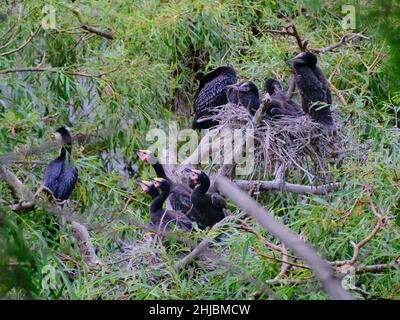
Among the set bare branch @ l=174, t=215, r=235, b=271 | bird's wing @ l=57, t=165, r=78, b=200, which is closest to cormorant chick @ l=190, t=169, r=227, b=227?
bird's wing @ l=57, t=165, r=78, b=200

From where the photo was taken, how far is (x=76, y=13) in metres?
6.34

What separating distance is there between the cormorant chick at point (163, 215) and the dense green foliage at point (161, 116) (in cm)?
15

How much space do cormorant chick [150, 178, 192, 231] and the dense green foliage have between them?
0.49ft

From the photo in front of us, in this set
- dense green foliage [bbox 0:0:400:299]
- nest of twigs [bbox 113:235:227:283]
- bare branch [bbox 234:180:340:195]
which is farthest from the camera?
bare branch [bbox 234:180:340:195]

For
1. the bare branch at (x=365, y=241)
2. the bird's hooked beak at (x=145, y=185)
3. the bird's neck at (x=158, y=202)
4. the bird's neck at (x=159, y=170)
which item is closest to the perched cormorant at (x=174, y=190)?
the bird's neck at (x=159, y=170)

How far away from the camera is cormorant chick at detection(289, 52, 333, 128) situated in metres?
5.30

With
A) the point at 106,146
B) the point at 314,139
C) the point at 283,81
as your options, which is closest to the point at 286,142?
the point at 314,139

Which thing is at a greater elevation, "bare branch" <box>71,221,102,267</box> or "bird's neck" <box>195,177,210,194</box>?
"bird's neck" <box>195,177,210,194</box>

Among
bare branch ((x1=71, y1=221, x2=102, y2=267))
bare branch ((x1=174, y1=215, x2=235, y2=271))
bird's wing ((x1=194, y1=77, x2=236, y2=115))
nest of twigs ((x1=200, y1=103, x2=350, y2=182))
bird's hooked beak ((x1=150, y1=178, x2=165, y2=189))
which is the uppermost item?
bird's wing ((x1=194, y1=77, x2=236, y2=115))

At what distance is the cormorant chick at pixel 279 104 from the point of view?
17.4 feet

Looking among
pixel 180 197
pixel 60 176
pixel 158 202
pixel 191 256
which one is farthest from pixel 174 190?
pixel 191 256

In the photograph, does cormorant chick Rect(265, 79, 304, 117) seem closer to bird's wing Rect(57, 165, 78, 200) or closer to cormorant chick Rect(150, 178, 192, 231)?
cormorant chick Rect(150, 178, 192, 231)

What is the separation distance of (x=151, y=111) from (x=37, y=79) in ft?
2.47

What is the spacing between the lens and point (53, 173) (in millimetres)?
5246
